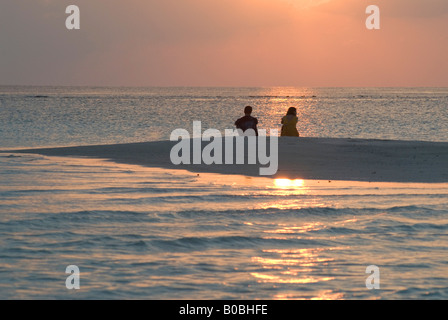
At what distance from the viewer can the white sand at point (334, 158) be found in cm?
1770

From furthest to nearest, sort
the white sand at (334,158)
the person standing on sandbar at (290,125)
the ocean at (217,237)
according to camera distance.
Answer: the person standing on sandbar at (290,125), the white sand at (334,158), the ocean at (217,237)

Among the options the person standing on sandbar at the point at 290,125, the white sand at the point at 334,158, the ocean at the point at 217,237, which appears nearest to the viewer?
the ocean at the point at 217,237

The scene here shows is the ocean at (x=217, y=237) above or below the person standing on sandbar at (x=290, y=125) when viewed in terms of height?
below

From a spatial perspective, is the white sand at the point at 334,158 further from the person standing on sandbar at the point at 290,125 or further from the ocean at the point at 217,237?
the person standing on sandbar at the point at 290,125

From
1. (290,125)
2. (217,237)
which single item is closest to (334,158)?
(290,125)

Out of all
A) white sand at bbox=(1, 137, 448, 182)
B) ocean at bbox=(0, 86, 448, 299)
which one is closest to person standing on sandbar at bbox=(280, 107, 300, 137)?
white sand at bbox=(1, 137, 448, 182)

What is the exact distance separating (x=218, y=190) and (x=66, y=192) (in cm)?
292

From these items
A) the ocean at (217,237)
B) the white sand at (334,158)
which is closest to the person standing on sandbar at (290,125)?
the white sand at (334,158)

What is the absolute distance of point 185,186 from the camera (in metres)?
15.8

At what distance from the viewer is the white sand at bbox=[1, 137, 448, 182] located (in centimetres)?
1770

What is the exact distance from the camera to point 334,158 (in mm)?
20094

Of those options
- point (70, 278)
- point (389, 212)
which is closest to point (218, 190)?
point (389, 212)
